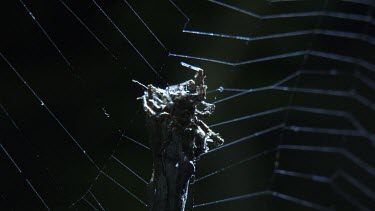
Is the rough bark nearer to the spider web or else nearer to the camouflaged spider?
the camouflaged spider

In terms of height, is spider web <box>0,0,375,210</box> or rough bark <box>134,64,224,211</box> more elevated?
rough bark <box>134,64,224,211</box>

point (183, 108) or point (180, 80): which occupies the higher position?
point (183, 108)

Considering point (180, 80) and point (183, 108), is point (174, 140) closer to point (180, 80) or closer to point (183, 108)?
point (183, 108)

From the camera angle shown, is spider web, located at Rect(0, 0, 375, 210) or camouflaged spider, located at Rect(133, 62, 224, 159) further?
spider web, located at Rect(0, 0, 375, 210)

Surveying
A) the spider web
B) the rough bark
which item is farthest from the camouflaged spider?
the spider web

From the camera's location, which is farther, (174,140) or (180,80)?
(180,80)

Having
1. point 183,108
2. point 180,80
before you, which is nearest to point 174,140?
point 183,108

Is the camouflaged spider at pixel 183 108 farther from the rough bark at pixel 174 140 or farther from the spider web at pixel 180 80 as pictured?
the spider web at pixel 180 80

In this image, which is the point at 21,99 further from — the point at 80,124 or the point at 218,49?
the point at 218,49
